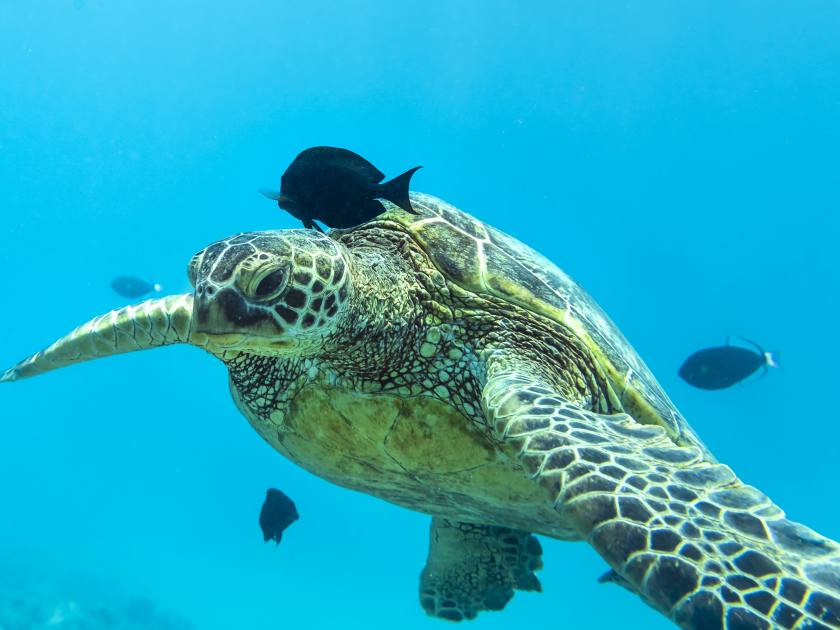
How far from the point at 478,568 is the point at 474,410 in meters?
2.20

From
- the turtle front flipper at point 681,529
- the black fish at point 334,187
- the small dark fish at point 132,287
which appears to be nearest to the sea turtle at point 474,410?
the turtle front flipper at point 681,529

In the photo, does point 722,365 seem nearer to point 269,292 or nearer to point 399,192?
point 399,192

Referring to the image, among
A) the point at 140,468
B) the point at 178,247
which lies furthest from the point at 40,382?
the point at 178,247

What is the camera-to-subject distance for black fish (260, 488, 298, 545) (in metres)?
5.73

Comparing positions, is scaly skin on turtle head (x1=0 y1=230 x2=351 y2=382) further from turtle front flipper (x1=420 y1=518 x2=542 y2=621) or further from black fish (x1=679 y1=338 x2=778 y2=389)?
black fish (x1=679 y1=338 x2=778 y2=389)

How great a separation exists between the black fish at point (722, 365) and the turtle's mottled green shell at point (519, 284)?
4.85 m

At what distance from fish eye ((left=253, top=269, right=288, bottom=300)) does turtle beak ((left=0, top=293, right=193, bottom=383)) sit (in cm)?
116

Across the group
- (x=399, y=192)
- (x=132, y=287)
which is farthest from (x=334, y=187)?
(x=132, y=287)

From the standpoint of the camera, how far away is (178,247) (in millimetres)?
70188

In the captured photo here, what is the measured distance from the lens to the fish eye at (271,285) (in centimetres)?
251

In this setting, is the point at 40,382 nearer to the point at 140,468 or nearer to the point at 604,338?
the point at 140,468

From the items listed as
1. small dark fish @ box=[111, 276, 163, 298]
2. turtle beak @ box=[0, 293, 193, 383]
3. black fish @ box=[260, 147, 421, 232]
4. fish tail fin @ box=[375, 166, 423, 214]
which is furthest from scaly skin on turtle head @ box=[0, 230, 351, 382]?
small dark fish @ box=[111, 276, 163, 298]

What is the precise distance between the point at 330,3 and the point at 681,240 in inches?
1502

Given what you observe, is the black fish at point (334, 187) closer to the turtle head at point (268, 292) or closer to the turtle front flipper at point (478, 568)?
the turtle head at point (268, 292)
